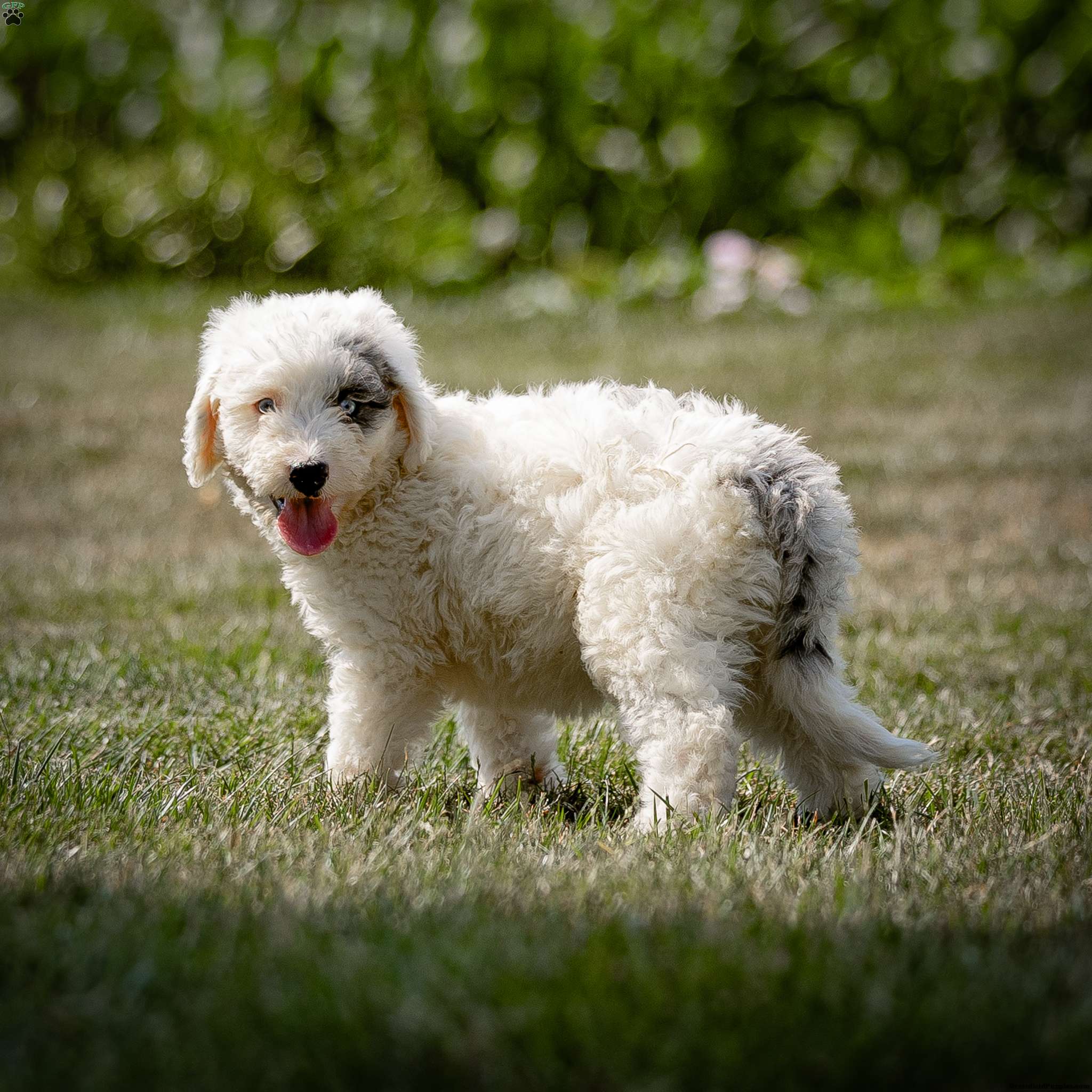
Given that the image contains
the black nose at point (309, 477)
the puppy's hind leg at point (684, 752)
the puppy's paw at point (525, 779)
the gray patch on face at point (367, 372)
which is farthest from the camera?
the puppy's paw at point (525, 779)

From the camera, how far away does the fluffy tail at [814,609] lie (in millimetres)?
3215

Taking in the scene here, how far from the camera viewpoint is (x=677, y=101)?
11250 mm

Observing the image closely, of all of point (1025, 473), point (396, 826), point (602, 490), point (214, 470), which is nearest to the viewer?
point (396, 826)

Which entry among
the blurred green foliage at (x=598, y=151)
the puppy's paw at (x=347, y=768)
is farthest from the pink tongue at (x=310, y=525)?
the blurred green foliage at (x=598, y=151)

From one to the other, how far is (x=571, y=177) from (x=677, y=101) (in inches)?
43.4

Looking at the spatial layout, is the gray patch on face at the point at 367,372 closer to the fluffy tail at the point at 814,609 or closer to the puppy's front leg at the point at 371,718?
the puppy's front leg at the point at 371,718

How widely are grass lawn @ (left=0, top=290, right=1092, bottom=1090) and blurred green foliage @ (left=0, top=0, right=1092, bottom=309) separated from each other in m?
5.18

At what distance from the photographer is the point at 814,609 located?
10.7 feet

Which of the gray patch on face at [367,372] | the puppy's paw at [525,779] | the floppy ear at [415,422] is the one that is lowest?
the puppy's paw at [525,779]

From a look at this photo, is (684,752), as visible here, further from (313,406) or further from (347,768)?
(313,406)

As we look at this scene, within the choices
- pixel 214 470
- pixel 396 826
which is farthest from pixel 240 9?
pixel 396 826

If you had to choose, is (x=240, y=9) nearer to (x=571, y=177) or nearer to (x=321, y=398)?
(x=571, y=177)

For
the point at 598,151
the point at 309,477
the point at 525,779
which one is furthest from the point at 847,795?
the point at 598,151

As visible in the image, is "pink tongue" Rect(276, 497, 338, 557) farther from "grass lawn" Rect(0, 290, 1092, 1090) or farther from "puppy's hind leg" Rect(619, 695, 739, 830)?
"puppy's hind leg" Rect(619, 695, 739, 830)
